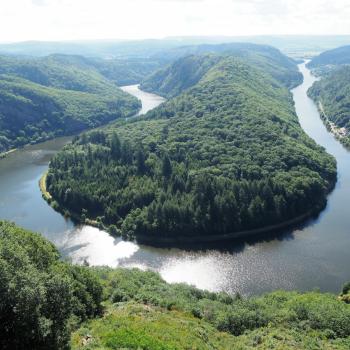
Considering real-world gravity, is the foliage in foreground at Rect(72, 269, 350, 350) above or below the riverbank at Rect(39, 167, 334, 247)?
above

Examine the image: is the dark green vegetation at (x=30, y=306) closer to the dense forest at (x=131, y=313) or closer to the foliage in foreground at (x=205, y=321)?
the dense forest at (x=131, y=313)

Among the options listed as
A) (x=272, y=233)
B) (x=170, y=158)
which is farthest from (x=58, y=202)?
(x=272, y=233)

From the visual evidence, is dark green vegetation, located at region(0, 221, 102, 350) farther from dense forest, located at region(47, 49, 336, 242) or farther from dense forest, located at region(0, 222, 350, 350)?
dense forest, located at region(47, 49, 336, 242)

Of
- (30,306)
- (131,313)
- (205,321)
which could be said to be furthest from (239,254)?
(30,306)

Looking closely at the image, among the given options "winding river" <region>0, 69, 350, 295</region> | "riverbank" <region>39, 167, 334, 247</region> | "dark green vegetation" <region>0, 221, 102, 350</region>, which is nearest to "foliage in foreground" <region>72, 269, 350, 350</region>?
"dark green vegetation" <region>0, 221, 102, 350</region>

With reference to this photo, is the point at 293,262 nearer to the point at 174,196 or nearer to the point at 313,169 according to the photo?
the point at 174,196

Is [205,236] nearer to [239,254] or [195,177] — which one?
[239,254]

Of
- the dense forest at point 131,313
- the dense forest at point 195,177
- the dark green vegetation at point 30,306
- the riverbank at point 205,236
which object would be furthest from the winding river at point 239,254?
the dark green vegetation at point 30,306
